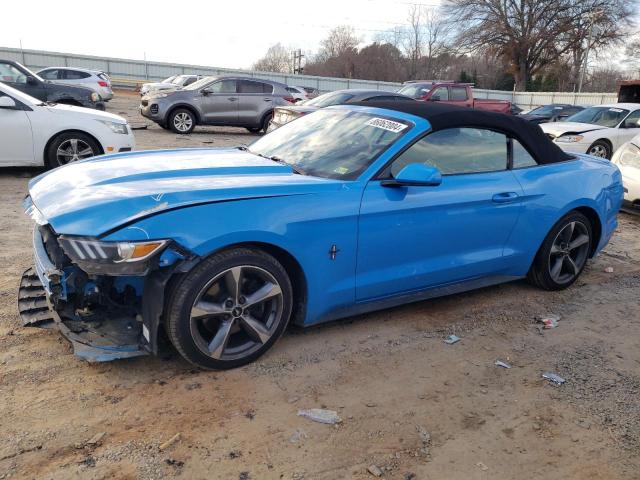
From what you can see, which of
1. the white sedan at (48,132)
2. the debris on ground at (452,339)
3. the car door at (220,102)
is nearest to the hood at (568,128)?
the car door at (220,102)

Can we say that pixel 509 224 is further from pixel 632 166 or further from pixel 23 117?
pixel 23 117

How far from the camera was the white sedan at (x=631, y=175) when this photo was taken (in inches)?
293

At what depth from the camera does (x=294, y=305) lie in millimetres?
3381

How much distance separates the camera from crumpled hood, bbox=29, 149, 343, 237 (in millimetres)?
2816

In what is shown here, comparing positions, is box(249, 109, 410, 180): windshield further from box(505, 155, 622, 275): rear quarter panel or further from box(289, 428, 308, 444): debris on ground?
box(289, 428, 308, 444): debris on ground

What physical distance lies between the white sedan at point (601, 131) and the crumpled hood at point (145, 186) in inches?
383

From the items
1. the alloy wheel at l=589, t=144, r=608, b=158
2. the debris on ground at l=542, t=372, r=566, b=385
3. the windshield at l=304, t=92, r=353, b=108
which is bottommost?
the debris on ground at l=542, t=372, r=566, b=385

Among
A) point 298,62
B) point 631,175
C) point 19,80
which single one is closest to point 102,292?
point 631,175

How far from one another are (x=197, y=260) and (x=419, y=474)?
1517 mm

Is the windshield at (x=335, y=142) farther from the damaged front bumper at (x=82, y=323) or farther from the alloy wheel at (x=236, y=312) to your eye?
the damaged front bumper at (x=82, y=323)

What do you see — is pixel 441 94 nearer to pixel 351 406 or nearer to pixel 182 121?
pixel 182 121

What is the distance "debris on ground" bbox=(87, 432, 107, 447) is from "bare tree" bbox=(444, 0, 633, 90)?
175 feet

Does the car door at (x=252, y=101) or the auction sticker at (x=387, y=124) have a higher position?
the car door at (x=252, y=101)

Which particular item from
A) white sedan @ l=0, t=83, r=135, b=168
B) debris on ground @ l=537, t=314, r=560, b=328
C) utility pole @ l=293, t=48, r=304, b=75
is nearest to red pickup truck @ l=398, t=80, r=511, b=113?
white sedan @ l=0, t=83, r=135, b=168
